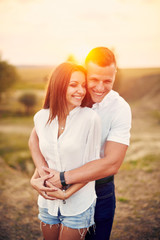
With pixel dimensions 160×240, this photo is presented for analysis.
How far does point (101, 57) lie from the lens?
2477 millimetres

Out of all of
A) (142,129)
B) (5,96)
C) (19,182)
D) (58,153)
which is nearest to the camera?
(58,153)

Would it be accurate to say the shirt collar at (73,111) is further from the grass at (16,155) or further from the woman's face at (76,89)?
the grass at (16,155)

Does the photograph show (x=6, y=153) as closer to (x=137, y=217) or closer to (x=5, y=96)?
(x=137, y=217)

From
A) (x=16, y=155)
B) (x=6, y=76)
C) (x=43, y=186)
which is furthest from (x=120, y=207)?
(x=6, y=76)

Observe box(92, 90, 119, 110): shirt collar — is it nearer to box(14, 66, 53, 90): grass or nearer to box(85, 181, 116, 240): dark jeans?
box(85, 181, 116, 240): dark jeans

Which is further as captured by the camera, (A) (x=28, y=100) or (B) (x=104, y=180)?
(A) (x=28, y=100)

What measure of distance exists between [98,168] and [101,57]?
4.39 feet

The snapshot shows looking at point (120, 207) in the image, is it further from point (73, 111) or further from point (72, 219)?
point (73, 111)

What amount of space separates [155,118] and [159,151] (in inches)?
452

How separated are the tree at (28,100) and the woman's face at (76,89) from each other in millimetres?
28346

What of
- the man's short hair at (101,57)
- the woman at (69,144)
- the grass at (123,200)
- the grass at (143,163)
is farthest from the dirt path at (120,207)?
the man's short hair at (101,57)

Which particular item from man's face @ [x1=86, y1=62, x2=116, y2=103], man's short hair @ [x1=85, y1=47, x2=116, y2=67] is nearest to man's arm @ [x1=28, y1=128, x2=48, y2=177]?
man's face @ [x1=86, y1=62, x2=116, y2=103]

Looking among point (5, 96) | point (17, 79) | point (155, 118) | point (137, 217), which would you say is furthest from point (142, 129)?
point (5, 96)

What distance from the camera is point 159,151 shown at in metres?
9.86
